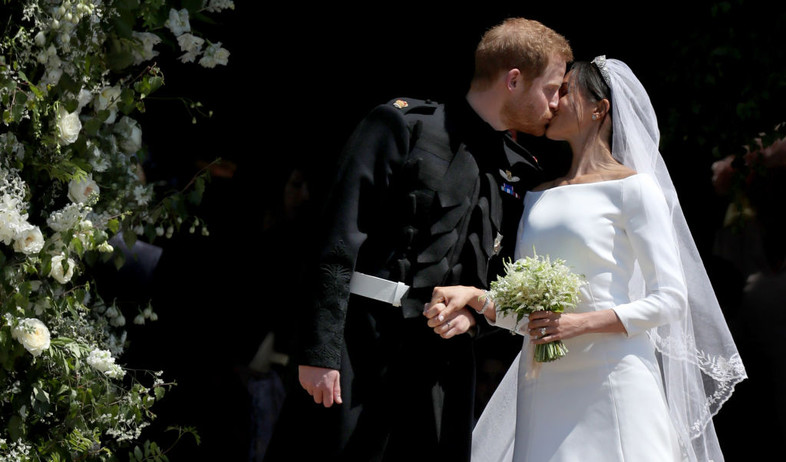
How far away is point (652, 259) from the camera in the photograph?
3006mm

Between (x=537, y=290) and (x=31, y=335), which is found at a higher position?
(x=537, y=290)

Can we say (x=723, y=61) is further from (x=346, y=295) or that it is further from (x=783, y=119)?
(x=346, y=295)

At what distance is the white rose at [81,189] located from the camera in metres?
2.84

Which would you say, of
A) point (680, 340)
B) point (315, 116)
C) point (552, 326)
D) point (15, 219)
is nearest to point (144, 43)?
point (15, 219)

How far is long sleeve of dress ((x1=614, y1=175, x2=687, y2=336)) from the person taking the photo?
9.78 ft

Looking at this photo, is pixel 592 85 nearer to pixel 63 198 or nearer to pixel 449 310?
pixel 449 310

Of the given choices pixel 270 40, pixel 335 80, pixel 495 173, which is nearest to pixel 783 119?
pixel 495 173

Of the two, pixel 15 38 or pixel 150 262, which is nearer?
pixel 15 38

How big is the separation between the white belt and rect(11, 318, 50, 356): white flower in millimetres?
921

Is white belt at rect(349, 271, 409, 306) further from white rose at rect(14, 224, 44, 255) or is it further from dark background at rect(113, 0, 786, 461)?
dark background at rect(113, 0, 786, 461)

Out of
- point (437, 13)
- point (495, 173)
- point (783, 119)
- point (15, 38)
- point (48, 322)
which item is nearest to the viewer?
point (15, 38)

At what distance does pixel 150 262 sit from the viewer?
464cm

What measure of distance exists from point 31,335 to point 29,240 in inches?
10.7

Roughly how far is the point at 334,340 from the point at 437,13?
3.03 m
